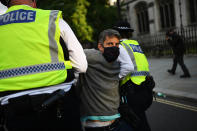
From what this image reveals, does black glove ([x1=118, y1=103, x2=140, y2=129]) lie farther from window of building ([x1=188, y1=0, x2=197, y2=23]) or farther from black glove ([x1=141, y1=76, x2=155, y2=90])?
window of building ([x1=188, y1=0, x2=197, y2=23])

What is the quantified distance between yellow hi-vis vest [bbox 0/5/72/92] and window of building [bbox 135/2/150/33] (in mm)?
22664

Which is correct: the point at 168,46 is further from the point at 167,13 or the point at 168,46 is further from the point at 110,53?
the point at 110,53

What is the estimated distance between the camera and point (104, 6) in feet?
73.0

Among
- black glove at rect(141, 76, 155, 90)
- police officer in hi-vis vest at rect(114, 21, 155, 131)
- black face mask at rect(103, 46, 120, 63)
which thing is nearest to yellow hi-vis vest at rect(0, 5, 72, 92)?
black face mask at rect(103, 46, 120, 63)

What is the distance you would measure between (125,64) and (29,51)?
1120 millimetres

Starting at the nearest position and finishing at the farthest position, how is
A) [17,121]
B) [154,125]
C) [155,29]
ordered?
[17,121], [154,125], [155,29]

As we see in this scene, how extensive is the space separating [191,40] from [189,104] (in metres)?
9.61

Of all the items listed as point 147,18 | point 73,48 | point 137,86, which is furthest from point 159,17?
point 73,48

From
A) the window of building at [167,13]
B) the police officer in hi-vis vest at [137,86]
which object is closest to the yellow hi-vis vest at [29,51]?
the police officer in hi-vis vest at [137,86]

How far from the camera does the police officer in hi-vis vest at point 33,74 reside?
137 cm

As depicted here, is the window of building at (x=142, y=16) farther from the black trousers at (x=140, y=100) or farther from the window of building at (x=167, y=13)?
the black trousers at (x=140, y=100)

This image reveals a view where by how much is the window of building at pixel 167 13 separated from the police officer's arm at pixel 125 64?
19.3 meters

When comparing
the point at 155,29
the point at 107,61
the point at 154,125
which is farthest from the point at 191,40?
the point at 107,61

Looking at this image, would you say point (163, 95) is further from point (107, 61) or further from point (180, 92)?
point (107, 61)
